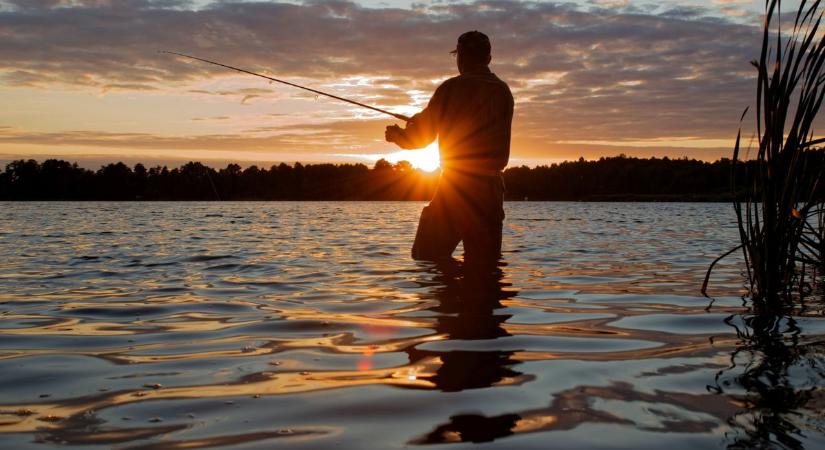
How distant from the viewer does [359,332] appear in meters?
4.66

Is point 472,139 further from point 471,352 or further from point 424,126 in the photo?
point 471,352

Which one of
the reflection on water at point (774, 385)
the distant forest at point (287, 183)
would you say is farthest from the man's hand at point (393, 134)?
the distant forest at point (287, 183)

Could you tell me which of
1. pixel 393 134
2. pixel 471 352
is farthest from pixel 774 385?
pixel 393 134

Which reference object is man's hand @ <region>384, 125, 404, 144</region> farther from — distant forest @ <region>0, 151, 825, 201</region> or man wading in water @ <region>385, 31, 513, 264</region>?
distant forest @ <region>0, 151, 825, 201</region>

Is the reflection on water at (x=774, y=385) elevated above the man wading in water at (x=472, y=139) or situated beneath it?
situated beneath

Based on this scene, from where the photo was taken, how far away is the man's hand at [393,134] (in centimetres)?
862

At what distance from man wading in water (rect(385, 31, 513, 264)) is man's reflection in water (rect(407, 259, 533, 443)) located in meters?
0.70

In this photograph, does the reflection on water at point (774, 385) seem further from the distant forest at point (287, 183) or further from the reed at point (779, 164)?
the distant forest at point (287, 183)

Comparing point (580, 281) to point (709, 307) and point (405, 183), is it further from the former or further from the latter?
point (405, 183)

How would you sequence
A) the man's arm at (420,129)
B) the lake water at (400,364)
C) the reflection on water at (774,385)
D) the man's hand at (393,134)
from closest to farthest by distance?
Answer: the reflection on water at (774,385) → the lake water at (400,364) → the man's arm at (420,129) → the man's hand at (393,134)

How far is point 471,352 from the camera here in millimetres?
3986

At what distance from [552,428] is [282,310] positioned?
3.35m

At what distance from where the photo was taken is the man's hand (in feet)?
28.3

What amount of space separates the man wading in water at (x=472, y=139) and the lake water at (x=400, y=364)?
0.87 meters
